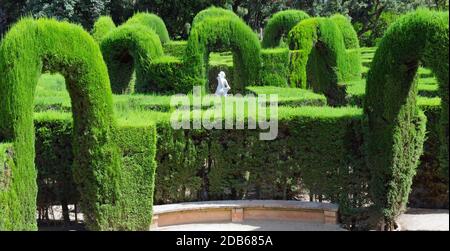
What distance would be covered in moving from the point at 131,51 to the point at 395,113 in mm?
11999

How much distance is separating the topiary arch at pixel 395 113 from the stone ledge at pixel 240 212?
1.27 meters

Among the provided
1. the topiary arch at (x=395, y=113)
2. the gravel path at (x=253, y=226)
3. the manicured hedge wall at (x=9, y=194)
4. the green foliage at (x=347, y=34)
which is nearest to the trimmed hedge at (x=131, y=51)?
the gravel path at (x=253, y=226)

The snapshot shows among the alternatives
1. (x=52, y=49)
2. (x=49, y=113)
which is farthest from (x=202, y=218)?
(x=52, y=49)

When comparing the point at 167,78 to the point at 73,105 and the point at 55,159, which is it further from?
the point at 73,105

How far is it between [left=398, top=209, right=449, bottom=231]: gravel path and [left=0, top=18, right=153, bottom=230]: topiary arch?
4.56 m

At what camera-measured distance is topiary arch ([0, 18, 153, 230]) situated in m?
8.73

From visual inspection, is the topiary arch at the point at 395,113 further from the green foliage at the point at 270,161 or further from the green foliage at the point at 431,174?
the green foliage at the point at 431,174

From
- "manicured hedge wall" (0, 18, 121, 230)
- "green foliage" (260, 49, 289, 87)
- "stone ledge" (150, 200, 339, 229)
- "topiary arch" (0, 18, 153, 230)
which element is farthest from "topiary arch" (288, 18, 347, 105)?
"manicured hedge wall" (0, 18, 121, 230)

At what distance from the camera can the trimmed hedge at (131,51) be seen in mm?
19797

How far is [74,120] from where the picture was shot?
9977 millimetres

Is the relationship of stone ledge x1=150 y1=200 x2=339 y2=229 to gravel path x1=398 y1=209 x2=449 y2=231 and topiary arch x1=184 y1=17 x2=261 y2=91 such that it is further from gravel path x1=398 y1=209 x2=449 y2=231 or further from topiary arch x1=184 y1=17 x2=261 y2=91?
topiary arch x1=184 y1=17 x2=261 y2=91

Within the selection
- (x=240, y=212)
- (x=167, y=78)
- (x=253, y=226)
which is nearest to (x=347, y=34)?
(x=167, y=78)
